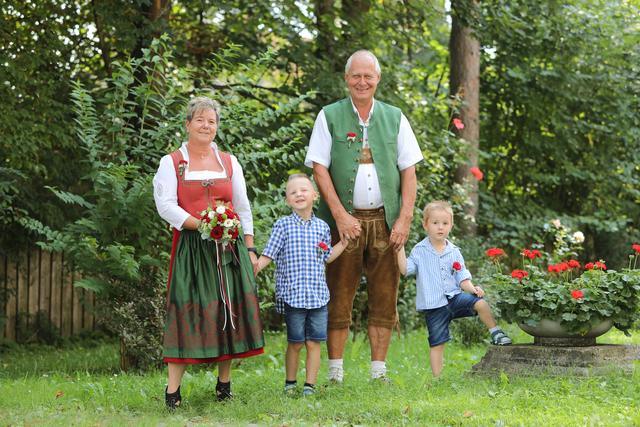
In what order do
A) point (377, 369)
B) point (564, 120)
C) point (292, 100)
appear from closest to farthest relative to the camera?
point (377, 369), point (292, 100), point (564, 120)

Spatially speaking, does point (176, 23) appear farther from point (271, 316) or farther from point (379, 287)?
point (379, 287)

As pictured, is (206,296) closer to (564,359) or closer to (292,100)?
(564,359)

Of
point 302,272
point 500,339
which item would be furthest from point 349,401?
point 500,339

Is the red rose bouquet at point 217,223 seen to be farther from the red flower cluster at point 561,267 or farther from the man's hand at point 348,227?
the red flower cluster at point 561,267

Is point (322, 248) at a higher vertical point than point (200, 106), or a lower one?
lower

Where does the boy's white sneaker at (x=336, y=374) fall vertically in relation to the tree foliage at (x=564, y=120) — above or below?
below

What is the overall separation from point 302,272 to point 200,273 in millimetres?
612

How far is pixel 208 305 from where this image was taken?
524cm

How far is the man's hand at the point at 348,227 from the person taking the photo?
18.1 ft

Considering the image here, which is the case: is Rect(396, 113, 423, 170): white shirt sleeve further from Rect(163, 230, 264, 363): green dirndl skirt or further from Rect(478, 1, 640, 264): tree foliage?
Rect(478, 1, 640, 264): tree foliage

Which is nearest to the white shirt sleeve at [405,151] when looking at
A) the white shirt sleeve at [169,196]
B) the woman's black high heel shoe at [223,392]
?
the white shirt sleeve at [169,196]

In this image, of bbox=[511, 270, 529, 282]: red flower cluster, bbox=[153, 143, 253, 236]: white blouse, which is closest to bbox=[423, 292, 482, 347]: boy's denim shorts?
bbox=[511, 270, 529, 282]: red flower cluster

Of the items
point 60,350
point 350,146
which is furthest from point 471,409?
point 60,350

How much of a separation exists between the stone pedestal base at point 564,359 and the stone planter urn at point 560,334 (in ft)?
0.29
